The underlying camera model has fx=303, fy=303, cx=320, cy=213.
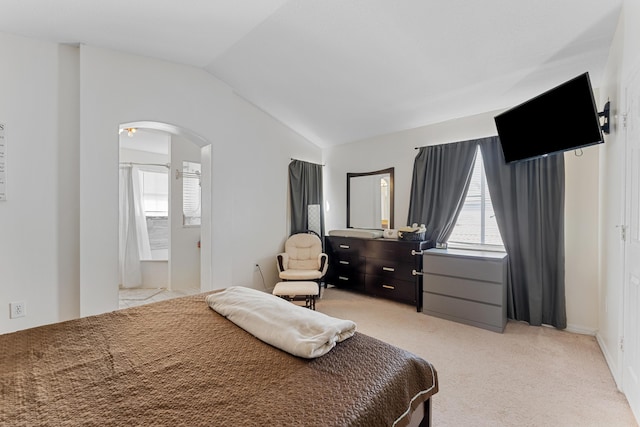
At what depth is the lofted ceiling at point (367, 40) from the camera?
2.17 m

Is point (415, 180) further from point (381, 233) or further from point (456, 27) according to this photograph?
point (456, 27)

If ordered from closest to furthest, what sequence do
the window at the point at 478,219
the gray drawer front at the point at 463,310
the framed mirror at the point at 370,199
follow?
the gray drawer front at the point at 463,310, the window at the point at 478,219, the framed mirror at the point at 370,199

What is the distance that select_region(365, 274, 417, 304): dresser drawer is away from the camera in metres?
3.72

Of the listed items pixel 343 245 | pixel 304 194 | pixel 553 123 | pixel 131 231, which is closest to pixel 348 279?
pixel 343 245

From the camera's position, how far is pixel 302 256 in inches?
174

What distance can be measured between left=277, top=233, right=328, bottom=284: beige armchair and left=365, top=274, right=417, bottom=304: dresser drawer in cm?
66

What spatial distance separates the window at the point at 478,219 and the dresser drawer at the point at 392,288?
0.84 metres

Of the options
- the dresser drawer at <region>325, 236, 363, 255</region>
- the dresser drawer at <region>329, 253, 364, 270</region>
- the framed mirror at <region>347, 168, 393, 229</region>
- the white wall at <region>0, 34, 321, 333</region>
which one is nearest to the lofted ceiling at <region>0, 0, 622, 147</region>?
the white wall at <region>0, 34, 321, 333</region>

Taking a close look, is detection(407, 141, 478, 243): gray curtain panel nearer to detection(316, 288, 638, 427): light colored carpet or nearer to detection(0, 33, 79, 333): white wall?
detection(316, 288, 638, 427): light colored carpet

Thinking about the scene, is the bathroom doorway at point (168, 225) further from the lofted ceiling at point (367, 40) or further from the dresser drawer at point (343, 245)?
the dresser drawer at point (343, 245)

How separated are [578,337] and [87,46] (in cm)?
535

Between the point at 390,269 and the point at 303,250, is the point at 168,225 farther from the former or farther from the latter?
the point at 390,269

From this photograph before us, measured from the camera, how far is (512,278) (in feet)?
10.8

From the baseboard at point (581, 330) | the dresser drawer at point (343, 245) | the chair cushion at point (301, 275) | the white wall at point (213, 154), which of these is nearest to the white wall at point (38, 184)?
the white wall at point (213, 154)
